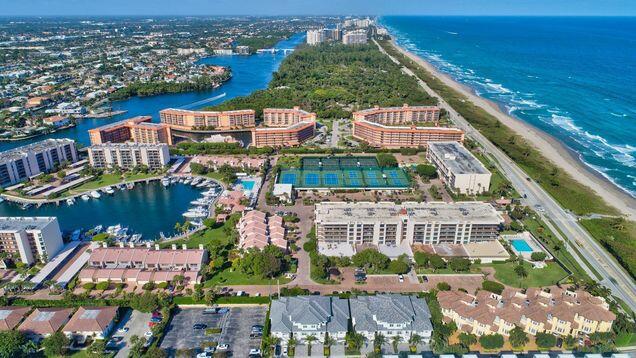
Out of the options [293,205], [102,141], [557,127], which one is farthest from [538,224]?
[102,141]

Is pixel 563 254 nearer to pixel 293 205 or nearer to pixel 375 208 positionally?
pixel 375 208

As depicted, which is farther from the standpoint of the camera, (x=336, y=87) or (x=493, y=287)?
(x=336, y=87)

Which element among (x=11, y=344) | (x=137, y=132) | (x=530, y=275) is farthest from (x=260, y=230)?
(x=137, y=132)

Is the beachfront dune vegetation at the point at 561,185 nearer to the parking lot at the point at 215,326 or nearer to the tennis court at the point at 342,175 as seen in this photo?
the tennis court at the point at 342,175

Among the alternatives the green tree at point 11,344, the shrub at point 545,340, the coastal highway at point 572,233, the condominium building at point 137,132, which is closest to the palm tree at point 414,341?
the shrub at point 545,340

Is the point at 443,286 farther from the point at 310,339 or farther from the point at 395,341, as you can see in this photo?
the point at 310,339

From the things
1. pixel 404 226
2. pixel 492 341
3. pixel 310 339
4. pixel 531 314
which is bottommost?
pixel 310 339

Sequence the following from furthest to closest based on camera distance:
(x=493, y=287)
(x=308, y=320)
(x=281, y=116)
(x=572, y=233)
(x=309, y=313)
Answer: (x=281, y=116), (x=572, y=233), (x=493, y=287), (x=309, y=313), (x=308, y=320)
